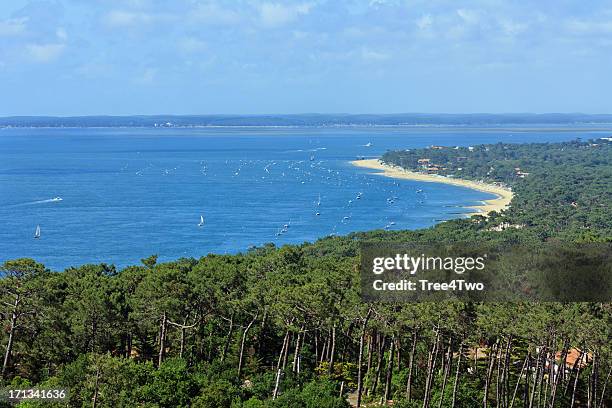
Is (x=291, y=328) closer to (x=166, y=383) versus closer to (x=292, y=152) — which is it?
(x=166, y=383)

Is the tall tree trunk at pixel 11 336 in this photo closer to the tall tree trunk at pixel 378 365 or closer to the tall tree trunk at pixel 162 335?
the tall tree trunk at pixel 162 335

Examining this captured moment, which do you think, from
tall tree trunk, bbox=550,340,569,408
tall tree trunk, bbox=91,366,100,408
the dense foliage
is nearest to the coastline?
the dense foliage

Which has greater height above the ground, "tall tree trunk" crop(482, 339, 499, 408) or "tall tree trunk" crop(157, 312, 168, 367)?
"tall tree trunk" crop(157, 312, 168, 367)

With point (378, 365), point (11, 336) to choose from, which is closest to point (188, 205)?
point (11, 336)

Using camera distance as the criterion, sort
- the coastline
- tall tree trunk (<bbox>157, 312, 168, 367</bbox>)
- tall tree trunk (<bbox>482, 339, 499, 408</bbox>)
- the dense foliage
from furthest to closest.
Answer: the coastline → tall tree trunk (<bbox>157, 312, 168, 367</bbox>) → tall tree trunk (<bbox>482, 339, 499, 408</bbox>) → the dense foliage

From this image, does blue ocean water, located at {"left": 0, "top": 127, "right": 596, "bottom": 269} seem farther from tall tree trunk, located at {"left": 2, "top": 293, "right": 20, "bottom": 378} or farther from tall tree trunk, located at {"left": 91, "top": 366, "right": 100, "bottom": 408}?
tall tree trunk, located at {"left": 91, "top": 366, "right": 100, "bottom": 408}

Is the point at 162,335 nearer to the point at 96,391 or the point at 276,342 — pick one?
the point at 96,391
